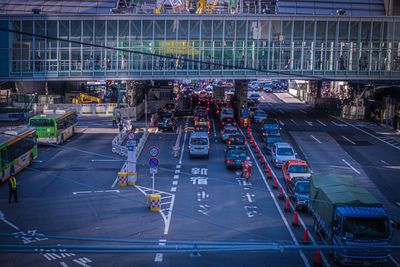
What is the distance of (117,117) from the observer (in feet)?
191

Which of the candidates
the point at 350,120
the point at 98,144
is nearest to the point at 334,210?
the point at 98,144

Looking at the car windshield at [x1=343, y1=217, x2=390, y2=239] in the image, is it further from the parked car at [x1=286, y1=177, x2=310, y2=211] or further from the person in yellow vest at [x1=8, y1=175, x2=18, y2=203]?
the person in yellow vest at [x1=8, y1=175, x2=18, y2=203]

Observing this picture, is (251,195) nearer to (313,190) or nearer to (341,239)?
(313,190)

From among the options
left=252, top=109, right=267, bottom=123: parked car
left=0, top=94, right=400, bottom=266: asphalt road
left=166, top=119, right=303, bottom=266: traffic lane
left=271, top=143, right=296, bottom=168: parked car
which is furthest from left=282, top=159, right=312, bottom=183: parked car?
left=252, top=109, right=267, bottom=123: parked car

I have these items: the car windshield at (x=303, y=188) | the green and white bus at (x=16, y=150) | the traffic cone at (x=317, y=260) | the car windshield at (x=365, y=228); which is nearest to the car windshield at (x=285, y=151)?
the car windshield at (x=303, y=188)

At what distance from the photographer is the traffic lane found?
21891 millimetres

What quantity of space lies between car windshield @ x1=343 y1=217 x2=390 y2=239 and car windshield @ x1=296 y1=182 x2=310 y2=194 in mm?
7388

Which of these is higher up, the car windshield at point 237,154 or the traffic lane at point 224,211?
the car windshield at point 237,154

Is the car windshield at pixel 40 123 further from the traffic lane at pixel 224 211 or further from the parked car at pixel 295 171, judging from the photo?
the parked car at pixel 295 171

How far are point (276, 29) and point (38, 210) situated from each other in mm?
37187

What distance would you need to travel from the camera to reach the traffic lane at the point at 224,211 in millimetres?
21891

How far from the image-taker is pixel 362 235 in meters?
18.3

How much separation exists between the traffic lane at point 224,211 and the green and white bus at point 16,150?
→ 9.30 meters

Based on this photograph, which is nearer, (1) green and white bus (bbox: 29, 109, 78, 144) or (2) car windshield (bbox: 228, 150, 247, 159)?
(2) car windshield (bbox: 228, 150, 247, 159)
